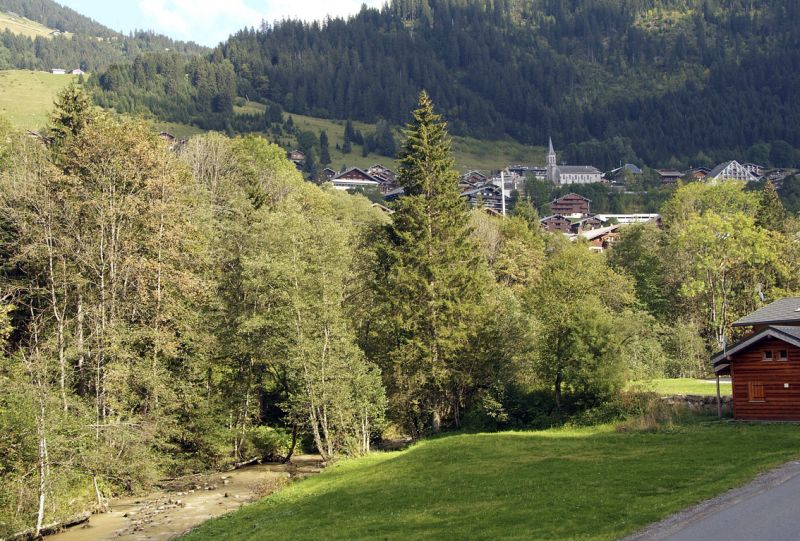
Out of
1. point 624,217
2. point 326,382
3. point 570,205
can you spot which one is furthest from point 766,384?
point 570,205

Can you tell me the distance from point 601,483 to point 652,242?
209ft

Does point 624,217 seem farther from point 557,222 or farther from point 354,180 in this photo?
point 354,180

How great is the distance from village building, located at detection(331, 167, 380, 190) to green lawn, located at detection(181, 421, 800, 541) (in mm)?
137897

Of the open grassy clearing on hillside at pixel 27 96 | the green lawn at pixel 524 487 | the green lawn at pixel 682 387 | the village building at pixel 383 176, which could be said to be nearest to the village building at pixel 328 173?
the village building at pixel 383 176

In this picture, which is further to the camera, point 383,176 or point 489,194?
point 383,176

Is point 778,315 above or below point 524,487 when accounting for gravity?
above

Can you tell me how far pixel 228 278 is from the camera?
151 ft

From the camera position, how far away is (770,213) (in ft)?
244

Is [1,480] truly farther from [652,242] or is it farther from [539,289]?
[652,242]

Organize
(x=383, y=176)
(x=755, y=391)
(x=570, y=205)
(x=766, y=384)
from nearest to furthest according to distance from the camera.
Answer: (x=766, y=384)
(x=755, y=391)
(x=570, y=205)
(x=383, y=176)

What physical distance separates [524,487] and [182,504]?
1728 centimetres

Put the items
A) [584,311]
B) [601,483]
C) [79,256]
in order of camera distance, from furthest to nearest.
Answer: [584,311]
[79,256]
[601,483]

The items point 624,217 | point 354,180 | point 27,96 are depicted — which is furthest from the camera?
point 354,180

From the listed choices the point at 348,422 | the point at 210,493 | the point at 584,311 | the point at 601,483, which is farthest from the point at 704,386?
the point at 210,493
